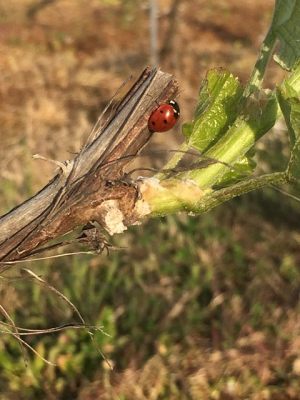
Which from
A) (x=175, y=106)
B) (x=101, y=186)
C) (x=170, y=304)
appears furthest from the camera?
(x=170, y=304)

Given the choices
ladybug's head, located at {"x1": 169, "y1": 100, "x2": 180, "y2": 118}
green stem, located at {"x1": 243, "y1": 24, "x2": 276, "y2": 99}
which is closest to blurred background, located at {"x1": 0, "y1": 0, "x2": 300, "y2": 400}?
ladybug's head, located at {"x1": 169, "y1": 100, "x2": 180, "y2": 118}

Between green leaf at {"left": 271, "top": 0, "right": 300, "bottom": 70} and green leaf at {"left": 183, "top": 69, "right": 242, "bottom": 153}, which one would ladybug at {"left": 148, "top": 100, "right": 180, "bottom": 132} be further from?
green leaf at {"left": 271, "top": 0, "right": 300, "bottom": 70}

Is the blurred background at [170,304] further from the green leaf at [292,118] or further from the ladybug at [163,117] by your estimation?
the green leaf at [292,118]

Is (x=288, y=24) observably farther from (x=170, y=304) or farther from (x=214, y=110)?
(x=170, y=304)

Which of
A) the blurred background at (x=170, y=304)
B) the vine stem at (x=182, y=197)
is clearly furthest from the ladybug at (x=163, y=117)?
the blurred background at (x=170, y=304)

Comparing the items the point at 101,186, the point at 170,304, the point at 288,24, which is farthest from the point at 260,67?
the point at 170,304

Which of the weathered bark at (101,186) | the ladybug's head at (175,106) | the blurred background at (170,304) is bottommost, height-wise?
the blurred background at (170,304)
